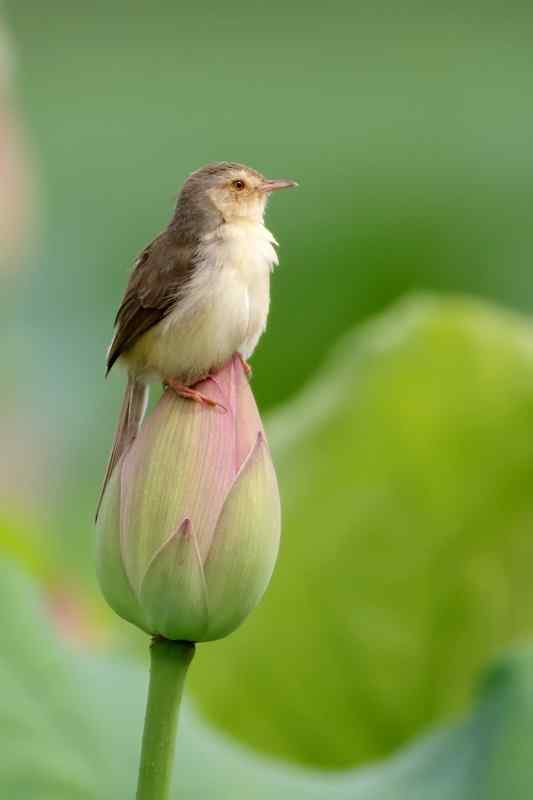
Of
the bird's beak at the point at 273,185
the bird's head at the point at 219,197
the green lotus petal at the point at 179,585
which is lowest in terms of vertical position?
the green lotus petal at the point at 179,585

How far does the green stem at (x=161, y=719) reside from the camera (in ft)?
3.88

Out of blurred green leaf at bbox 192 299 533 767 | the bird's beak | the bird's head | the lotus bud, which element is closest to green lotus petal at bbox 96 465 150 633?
the lotus bud

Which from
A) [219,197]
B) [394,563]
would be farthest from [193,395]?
[394,563]

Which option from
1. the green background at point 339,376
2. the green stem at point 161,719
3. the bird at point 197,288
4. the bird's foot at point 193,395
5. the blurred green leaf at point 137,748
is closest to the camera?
the green stem at point 161,719

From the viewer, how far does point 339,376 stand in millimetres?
2412

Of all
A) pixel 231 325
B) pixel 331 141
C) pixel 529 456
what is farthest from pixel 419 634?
pixel 331 141

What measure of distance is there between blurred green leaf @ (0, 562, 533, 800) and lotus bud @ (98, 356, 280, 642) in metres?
0.26

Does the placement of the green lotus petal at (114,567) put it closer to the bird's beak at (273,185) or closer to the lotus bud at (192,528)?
the lotus bud at (192,528)

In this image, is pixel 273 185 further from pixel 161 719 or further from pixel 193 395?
pixel 161 719

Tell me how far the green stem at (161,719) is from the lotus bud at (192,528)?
0.02m

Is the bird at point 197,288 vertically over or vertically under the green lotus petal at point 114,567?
over

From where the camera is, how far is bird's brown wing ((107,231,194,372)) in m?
1.62

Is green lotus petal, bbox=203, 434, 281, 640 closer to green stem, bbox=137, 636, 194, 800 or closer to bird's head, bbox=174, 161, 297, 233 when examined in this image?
green stem, bbox=137, 636, 194, 800

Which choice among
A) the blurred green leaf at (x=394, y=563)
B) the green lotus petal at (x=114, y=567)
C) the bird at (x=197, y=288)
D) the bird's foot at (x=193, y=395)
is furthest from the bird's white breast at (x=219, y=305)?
the blurred green leaf at (x=394, y=563)
